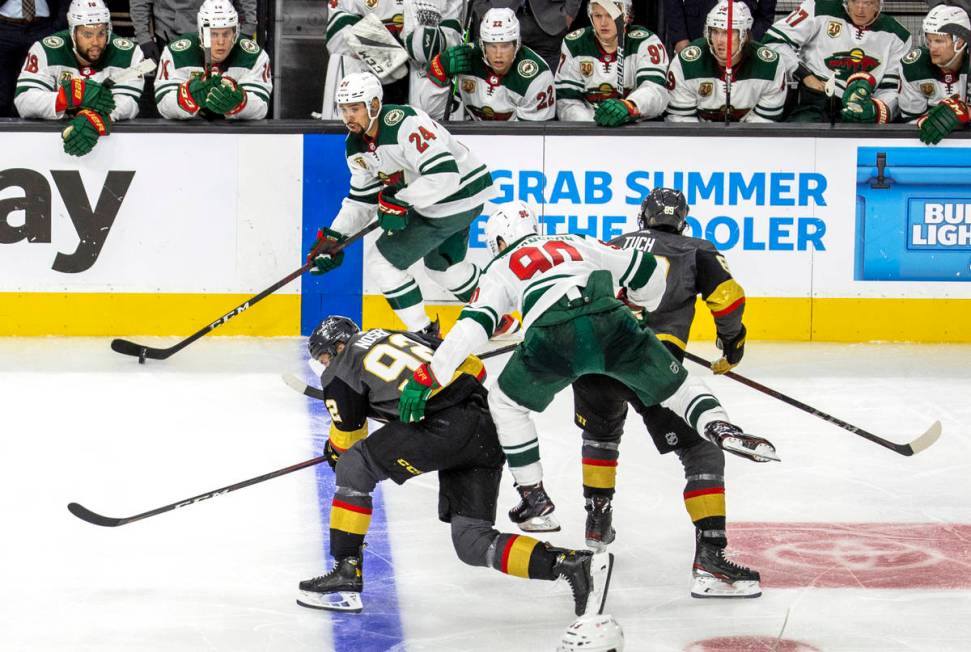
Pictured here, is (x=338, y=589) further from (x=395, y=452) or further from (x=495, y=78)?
(x=495, y=78)

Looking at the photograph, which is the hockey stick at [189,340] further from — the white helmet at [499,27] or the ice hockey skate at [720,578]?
the ice hockey skate at [720,578]

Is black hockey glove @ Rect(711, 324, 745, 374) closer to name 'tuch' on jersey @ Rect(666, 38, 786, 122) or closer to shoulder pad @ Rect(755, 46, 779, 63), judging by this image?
name 'tuch' on jersey @ Rect(666, 38, 786, 122)

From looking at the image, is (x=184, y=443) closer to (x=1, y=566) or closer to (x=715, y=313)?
(x=1, y=566)

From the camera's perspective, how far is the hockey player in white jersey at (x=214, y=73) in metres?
7.44

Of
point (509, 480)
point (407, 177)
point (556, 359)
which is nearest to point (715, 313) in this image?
point (556, 359)

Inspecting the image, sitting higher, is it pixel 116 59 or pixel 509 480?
pixel 116 59

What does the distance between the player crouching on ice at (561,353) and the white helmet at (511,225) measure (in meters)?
0.06

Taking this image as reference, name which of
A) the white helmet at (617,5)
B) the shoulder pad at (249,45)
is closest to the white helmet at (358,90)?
the shoulder pad at (249,45)

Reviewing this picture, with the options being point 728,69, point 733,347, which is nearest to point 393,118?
point 728,69

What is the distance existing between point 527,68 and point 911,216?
2012 mm

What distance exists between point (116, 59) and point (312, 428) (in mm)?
2798

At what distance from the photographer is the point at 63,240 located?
747cm

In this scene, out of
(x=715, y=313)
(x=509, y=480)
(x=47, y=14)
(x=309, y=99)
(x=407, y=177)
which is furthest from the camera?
(x=309, y=99)

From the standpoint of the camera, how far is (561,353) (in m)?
4.00
